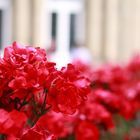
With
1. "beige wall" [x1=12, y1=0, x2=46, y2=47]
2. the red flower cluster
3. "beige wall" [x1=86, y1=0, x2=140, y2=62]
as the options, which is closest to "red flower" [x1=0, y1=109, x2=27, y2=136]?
the red flower cluster

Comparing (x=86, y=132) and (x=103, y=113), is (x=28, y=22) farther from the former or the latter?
(x=86, y=132)

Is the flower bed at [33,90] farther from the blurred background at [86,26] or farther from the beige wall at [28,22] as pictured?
the blurred background at [86,26]

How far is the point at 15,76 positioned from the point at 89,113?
87 cm

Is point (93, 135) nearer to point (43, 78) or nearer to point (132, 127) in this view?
point (43, 78)

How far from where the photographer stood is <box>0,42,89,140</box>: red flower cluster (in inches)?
50.8

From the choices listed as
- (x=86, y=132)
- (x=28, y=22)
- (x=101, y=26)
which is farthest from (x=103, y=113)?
(x=101, y=26)

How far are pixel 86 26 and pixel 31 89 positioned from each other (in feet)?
32.2

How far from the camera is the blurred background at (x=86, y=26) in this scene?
33.9 ft

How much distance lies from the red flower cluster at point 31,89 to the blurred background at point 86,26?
8.81 metres

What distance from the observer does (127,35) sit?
1143 centimetres

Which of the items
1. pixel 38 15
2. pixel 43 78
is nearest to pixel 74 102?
pixel 43 78

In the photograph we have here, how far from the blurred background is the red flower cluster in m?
8.81

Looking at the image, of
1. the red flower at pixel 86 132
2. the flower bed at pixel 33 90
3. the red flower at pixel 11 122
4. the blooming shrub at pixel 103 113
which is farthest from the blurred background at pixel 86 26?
A: the red flower at pixel 11 122

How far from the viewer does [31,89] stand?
4.33ft
